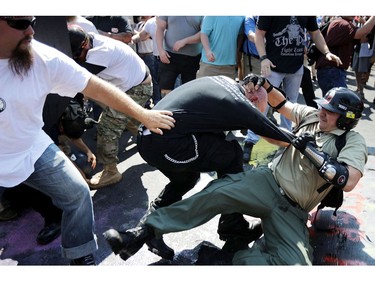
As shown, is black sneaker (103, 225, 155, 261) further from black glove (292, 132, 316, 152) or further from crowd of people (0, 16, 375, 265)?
black glove (292, 132, 316, 152)

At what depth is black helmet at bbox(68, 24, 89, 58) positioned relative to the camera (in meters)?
3.27

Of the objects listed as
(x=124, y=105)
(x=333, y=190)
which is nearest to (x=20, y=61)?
(x=124, y=105)

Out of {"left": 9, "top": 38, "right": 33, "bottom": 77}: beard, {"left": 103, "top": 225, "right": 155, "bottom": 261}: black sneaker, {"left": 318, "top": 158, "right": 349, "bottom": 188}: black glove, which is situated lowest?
{"left": 103, "top": 225, "right": 155, "bottom": 261}: black sneaker

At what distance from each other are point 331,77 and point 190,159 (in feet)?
8.60

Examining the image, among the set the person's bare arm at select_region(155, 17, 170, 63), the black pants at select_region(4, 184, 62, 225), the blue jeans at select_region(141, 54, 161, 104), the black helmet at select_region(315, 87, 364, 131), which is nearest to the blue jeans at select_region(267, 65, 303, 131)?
the person's bare arm at select_region(155, 17, 170, 63)

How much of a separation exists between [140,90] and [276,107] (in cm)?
150

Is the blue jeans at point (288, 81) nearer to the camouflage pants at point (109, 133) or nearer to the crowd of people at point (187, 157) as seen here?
the crowd of people at point (187, 157)

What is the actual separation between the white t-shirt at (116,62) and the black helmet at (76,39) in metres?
0.11

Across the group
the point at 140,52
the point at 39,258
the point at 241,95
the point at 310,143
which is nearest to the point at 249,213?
the point at 310,143

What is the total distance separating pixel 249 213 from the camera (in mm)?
2555

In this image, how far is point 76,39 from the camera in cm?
330

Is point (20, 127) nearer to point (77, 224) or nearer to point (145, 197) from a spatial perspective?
point (77, 224)

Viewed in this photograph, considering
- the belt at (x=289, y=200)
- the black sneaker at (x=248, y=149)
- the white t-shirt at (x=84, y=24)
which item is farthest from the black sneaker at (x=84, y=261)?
the white t-shirt at (x=84, y=24)

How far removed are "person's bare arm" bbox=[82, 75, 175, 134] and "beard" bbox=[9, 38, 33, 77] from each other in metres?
0.37
